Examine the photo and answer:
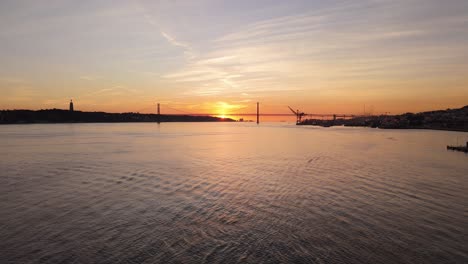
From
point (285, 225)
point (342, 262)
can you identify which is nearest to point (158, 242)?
point (285, 225)

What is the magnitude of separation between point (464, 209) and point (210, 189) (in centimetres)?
1158

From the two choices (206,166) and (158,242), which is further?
(206,166)

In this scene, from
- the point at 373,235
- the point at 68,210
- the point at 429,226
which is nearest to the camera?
the point at 373,235

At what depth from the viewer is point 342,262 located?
7430mm

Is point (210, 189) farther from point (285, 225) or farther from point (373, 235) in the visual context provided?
point (373, 235)

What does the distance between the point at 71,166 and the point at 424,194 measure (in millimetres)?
24971

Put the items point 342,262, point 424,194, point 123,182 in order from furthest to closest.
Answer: point 123,182 < point 424,194 < point 342,262

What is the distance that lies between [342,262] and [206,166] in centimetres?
1770

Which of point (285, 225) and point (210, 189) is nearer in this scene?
point (285, 225)

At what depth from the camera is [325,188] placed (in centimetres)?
1591

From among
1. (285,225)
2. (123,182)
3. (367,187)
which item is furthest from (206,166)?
(285,225)

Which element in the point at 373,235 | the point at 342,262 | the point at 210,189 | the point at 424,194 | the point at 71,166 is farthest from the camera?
the point at 71,166

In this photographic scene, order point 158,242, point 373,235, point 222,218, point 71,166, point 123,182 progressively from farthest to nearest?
point 71,166, point 123,182, point 222,218, point 373,235, point 158,242

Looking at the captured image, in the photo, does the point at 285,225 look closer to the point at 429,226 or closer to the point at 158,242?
the point at 158,242
